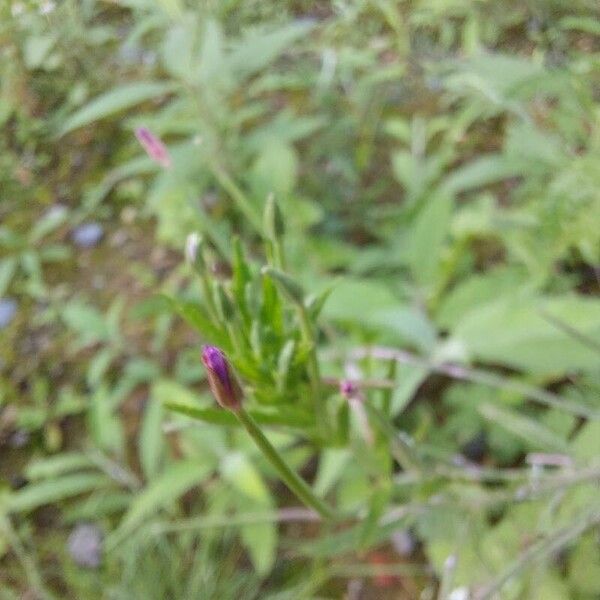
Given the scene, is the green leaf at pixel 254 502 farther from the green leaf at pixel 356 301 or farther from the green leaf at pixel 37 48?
the green leaf at pixel 37 48

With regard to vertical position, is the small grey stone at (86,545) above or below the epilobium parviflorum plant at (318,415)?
below

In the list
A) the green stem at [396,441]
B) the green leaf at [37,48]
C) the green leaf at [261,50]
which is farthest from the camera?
the green leaf at [37,48]

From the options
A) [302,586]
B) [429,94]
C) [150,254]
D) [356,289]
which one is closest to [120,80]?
[150,254]

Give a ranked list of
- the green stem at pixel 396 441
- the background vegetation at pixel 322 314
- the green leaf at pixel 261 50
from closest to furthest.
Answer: the green stem at pixel 396 441, the background vegetation at pixel 322 314, the green leaf at pixel 261 50

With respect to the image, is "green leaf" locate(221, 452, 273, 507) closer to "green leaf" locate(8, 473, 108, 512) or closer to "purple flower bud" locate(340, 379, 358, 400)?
"green leaf" locate(8, 473, 108, 512)

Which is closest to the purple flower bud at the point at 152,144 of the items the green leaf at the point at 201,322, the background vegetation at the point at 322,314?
the background vegetation at the point at 322,314

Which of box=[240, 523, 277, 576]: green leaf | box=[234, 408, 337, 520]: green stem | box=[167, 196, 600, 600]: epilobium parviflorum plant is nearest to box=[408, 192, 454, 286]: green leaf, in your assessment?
box=[167, 196, 600, 600]: epilobium parviflorum plant

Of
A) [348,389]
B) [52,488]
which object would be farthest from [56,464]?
[348,389]
